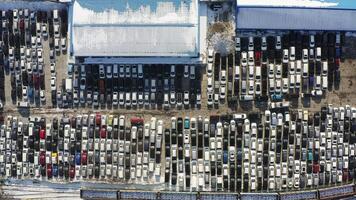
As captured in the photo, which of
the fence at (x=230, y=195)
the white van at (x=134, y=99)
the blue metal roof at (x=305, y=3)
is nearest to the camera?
the blue metal roof at (x=305, y=3)

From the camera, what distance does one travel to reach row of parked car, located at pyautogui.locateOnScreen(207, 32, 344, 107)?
162ft

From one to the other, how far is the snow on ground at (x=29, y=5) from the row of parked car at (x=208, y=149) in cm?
940

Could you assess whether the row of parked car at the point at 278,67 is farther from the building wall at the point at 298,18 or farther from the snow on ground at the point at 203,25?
the building wall at the point at 298,18

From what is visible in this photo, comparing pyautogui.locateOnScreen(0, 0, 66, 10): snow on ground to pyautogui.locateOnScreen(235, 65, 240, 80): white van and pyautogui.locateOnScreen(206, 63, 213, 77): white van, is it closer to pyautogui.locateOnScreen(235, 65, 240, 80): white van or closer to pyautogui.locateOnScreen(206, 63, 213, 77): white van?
pyautogui.locateOnScreen(206, 63, 213, 77): white van

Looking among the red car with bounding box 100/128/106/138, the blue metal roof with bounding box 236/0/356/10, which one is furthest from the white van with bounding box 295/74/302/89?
the red car with bounding box 100/128/106/138

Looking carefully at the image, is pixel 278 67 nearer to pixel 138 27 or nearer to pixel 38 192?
pixel 138 27

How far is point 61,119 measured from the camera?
50750 mm

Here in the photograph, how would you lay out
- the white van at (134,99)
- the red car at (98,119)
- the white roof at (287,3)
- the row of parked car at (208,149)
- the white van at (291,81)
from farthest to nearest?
the red car at (98,119) → the white van at (134,99) → the row of parked car at (208,149) → the white van at (291,81) → the white roof at (287,3)

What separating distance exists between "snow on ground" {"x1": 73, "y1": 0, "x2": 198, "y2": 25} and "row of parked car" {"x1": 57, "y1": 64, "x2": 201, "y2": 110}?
406cm

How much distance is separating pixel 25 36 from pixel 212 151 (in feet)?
60.3

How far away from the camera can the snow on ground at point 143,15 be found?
157ft

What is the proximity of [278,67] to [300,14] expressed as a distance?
15.1ft

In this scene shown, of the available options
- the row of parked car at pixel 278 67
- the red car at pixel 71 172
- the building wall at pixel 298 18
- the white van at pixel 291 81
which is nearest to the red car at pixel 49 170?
the red car at pixel 71 172

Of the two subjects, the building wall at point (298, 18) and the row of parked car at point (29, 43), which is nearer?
the building wall at point (298, 18)
